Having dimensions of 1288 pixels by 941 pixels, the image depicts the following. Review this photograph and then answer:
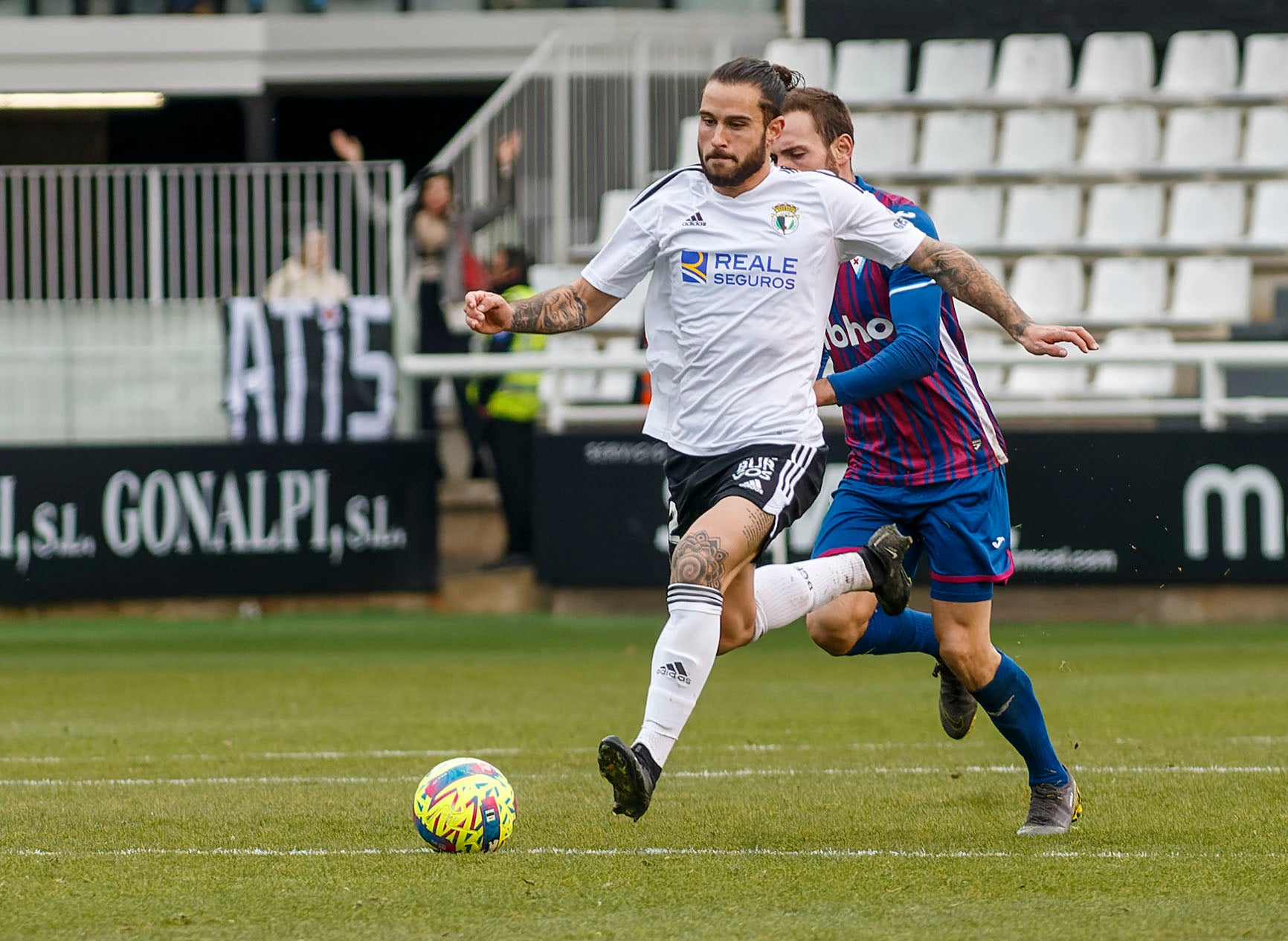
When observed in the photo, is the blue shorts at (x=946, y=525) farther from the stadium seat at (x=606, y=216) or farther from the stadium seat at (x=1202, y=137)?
the stadium seat at (x=1202, y=137)

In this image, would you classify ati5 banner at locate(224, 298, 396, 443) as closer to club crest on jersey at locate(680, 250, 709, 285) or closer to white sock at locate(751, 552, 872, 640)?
white sock at locate(751, 552, 872, 640)

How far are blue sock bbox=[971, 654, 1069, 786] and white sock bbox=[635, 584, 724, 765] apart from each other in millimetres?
911

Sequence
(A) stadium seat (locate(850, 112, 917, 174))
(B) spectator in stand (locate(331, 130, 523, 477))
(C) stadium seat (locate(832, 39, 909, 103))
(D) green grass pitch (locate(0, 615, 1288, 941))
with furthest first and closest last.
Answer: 1. (C) stadium seat (locate(832, 39, 909, 103))
2. (A) stadium seat (locate(850, 112, 917, 174))
3. (B) spectator in stand (locate(331, 130, 523, 477))
4. (D) green grass pitch (locate(0, 615, 1288, 941))

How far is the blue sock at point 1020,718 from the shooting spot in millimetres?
5473

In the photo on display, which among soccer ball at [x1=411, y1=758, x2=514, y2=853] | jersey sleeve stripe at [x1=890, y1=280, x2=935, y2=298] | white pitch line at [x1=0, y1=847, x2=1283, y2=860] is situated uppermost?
jersey sleeve stripe at [x1=890, y1=280, x2=935, y2=298]

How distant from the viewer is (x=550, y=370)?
44.4 feet

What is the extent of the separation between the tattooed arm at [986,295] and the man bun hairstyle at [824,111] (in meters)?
0.57

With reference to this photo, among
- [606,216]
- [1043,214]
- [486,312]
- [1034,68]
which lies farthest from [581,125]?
[486,312]

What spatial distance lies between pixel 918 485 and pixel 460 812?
1691 millimetres

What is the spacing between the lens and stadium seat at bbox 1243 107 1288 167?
17.0m

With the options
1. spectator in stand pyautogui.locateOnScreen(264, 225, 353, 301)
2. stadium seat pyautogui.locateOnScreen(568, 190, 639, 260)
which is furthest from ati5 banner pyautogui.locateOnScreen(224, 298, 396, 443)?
stadium seat pyautogui.locateOnScreen(568, 190, 639, 260)

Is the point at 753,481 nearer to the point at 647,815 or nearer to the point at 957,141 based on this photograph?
the point at 647,815

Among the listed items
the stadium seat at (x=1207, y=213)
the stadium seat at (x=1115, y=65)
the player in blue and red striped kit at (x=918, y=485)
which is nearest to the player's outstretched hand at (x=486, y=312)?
the player in blue and red striped kit at (x=918, y=485)

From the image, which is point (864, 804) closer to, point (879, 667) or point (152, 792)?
point (152, 792)
